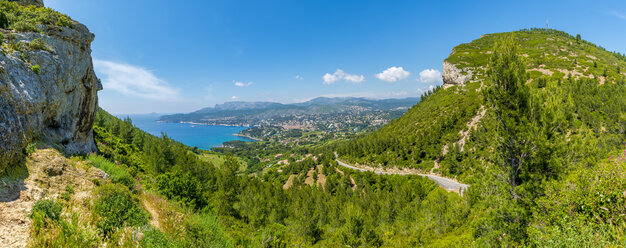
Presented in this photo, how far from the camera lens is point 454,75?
98.1m

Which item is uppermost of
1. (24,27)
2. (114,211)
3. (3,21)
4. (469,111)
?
(3,21)

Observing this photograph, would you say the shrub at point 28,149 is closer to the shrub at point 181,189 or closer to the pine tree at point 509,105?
the shrub at point 181,189

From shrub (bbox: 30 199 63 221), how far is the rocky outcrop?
11480 cm

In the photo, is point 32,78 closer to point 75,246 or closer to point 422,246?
point 75,246

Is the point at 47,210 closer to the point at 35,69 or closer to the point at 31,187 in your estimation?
the point at 31,187

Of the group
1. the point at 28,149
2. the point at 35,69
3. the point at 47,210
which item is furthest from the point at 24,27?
the point at 47,210

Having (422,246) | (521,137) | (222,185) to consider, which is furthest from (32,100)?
(422,246)

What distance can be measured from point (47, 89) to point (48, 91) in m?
0.16

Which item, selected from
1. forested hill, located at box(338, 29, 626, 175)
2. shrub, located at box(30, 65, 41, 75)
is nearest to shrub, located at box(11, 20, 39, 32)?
shrub, located at box(30, 65, 41, 75)

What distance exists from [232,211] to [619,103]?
64115mm

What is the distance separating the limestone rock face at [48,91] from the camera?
320 inches

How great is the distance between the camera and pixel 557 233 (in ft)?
23.5

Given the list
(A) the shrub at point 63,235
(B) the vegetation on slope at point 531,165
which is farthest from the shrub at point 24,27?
(B) the vegetation on slope at point 531,165

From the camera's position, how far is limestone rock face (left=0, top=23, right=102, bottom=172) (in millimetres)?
8133
